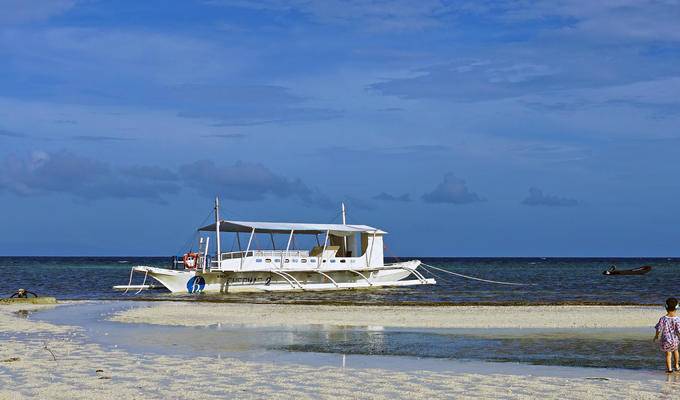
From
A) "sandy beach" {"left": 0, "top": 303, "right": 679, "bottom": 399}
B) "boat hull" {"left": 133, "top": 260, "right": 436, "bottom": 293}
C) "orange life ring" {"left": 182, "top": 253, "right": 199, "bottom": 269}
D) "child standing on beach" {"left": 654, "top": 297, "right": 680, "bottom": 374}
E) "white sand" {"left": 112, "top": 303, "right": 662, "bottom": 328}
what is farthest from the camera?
"orange life ring" {"left": 182, "top": 253, "right": 199, "bottom": 269}

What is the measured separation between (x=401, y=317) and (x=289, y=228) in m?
23.3

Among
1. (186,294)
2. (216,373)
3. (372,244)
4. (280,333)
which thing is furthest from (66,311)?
(372,244)

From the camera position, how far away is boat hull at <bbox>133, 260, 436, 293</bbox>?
1959 inches

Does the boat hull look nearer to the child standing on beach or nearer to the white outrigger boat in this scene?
the white outrigger boat

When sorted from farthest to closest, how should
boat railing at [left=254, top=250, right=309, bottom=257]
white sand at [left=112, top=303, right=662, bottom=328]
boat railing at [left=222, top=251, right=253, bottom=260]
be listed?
boat railing at [left=254, top=250, right=309, bottom=257], boat railing at [left=222, top=251, right=253, bottom=260], white sand at [left=112, top=303, right=662, bottom=328]

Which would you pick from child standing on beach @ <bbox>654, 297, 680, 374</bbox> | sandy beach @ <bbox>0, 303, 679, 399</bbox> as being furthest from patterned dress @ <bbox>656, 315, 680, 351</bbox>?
sandy beach @ <bbox>0, 303, 679, 399</bbox>

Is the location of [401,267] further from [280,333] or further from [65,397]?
[65,397]

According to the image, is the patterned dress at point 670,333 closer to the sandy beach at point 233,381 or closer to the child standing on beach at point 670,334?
the child standing on beach at point 670,334

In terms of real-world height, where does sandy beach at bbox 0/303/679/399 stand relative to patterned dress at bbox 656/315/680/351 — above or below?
below

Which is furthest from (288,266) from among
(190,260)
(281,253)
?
(190,260)

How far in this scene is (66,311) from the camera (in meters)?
33.1

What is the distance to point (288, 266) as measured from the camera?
52750 millimetres

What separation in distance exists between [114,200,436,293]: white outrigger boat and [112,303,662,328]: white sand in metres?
13.4

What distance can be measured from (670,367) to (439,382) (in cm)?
465
